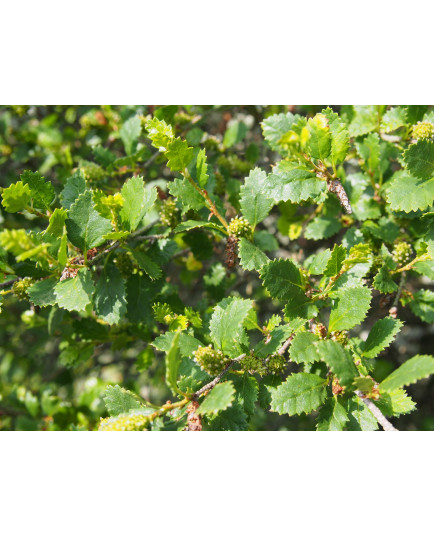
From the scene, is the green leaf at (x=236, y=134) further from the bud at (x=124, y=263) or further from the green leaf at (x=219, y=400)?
the green leaf at (x=219, y=400)

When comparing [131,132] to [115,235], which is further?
[131,132]

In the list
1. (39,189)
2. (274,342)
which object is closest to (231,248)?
(274,342)

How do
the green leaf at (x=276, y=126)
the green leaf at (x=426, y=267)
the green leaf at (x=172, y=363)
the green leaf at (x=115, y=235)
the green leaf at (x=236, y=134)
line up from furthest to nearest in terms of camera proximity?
the green leaf at (x=236, y=134)
the green leaf at (x=276, y=126)
the green leaf at (x=426, y=267)
the green leaf at (x=115, y=235)
the green leaf at (x=172, y=363)

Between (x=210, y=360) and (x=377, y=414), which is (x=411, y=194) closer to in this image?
(x=377, y=414)

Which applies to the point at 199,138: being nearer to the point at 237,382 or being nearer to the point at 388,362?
the point at 237,382

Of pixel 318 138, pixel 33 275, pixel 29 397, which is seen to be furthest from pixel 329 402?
pixel 29 397

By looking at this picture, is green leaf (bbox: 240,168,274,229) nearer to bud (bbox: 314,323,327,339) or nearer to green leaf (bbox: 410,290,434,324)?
bud (bbox: 314,323,327,339)

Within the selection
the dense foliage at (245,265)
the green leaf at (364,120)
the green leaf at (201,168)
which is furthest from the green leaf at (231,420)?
the green leaf at (364,120)
